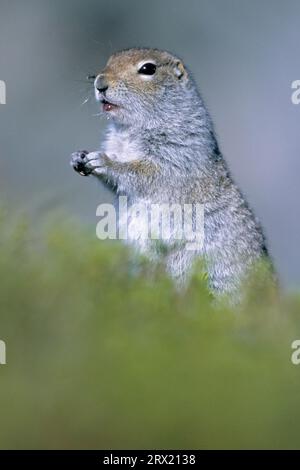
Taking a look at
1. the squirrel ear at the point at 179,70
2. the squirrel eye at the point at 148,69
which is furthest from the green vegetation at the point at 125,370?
the squirrel ear at the point at 179,70

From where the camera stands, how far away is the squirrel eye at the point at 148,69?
9445 mm

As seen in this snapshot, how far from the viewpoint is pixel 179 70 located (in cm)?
960

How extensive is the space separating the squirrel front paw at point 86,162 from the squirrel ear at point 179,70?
1.26 m

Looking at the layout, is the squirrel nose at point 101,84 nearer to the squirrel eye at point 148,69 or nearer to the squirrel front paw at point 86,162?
the squirrel eye at point 148,69

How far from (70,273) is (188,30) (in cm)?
1491

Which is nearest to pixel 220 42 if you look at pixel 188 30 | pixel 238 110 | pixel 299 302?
pixel 188 30

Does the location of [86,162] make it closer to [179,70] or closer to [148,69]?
[148,69]

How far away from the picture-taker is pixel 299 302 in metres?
6.60

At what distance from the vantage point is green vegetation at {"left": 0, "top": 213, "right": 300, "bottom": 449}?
15.8ft

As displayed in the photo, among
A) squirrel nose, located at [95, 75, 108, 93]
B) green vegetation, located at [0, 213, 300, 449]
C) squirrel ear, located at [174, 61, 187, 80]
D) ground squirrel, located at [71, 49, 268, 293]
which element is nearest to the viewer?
green vegetation, located at [0, 213, 300, 449]

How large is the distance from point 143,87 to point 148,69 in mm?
217

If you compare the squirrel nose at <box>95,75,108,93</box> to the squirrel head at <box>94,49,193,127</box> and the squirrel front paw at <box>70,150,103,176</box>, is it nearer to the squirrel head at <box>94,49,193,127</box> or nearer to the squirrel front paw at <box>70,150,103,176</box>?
the squirrel head at <box>94,49,193,127</box>

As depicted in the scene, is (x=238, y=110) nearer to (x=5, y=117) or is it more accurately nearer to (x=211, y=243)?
(x=5, y=117)

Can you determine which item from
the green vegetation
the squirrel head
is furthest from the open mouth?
the green vegetation
